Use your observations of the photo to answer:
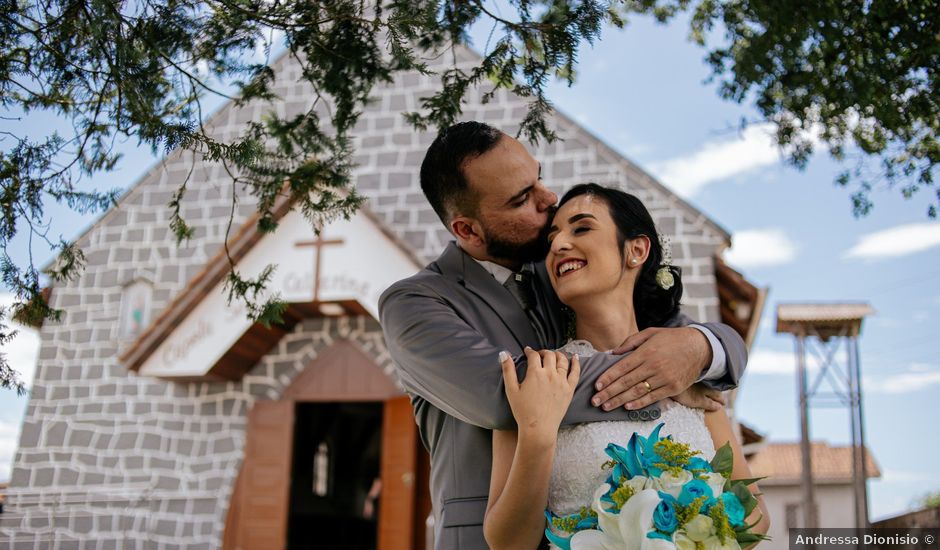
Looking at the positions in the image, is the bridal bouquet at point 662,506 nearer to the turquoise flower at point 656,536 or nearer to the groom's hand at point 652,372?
the turquoise flower at point 656,536

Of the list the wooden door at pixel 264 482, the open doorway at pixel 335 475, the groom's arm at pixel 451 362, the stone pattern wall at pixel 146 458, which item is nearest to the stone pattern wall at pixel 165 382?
the stone pattern wall at pixel 146 458

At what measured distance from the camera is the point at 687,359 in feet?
7.36

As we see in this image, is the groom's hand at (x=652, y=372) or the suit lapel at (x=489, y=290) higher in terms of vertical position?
the suit lapel at (x=489, y=290)

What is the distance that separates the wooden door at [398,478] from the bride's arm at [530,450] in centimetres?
718

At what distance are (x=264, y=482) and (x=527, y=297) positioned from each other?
7.61 metres

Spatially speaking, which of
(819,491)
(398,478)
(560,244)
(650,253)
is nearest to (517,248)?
(560,244)

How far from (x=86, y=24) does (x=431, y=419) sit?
5.47 feet

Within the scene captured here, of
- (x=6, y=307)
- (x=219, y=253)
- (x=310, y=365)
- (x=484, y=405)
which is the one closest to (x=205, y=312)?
(x=219, y=253)

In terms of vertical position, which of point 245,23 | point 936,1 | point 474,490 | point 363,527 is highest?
point 936,1

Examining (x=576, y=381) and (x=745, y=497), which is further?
(x=576, y=381)

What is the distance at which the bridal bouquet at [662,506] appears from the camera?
5.67 feet

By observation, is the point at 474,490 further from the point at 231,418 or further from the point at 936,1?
the point at 231,418

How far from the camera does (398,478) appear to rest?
9.34 meters

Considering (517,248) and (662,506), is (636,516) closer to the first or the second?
(662,506)
